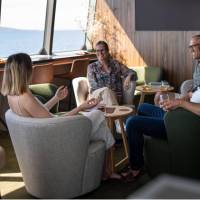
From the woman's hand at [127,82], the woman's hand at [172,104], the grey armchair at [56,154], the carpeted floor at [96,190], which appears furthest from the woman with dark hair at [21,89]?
the woman's hand at [127,82]

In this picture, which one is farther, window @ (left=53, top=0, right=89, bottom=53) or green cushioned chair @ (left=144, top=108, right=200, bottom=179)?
window @ (left=53, top=0, right=89, bottom=53)

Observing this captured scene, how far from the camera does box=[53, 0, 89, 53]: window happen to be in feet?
25.6

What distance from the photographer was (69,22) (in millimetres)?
8133

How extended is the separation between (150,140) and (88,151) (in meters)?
0.60

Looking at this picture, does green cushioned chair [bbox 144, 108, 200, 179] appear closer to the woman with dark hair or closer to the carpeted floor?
the carpeted floor

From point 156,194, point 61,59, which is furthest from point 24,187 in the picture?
point 61,59

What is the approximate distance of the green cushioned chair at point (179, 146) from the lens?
3.02 m

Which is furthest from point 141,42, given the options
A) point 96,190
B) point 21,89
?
point 21,89

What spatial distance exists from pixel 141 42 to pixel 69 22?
70.8 inches

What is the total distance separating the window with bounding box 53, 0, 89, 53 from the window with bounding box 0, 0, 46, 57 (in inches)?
15.6

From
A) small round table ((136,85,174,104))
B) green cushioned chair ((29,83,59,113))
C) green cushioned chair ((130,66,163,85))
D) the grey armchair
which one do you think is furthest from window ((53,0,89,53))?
the grey armchair

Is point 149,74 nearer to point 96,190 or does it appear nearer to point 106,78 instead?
point 106,78

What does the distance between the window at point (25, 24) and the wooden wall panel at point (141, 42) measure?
116 cm

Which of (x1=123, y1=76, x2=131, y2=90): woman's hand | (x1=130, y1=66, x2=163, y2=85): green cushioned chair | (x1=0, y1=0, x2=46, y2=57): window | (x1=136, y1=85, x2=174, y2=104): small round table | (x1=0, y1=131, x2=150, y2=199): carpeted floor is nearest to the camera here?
(x1=0, y1=131, x2=150, y2=199): carpeted floor
